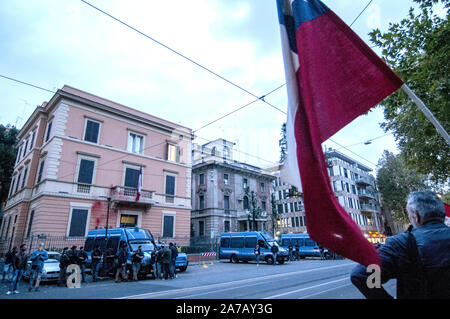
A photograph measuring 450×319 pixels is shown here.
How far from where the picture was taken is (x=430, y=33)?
654 centimetres

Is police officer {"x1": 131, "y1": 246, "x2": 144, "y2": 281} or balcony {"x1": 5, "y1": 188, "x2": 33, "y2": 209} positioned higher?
balcony {"x1": 5, "y1": 188, "x2": 33, "y2": 209}

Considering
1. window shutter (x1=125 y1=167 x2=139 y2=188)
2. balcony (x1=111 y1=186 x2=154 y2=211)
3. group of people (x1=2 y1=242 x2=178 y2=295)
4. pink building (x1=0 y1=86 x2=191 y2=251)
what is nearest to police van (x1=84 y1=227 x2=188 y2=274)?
group of people (x1=2 y1=242 x2=178 y2=295)

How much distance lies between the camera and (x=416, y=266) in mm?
1748

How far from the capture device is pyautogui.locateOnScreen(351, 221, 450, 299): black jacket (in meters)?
1.68

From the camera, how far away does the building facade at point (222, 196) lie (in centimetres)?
3816

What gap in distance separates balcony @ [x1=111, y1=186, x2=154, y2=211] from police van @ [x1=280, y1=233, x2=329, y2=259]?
53.3 ft

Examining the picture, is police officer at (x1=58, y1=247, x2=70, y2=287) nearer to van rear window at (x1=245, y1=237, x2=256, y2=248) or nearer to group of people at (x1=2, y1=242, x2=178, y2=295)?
group of people at (x1=2, y1=242, x2=178, y2=295)

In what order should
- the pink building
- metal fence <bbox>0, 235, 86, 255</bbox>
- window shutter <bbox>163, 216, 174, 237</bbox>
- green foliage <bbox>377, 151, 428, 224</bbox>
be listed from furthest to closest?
green foliage <bbox>377, 151, 428, 224</bbox> → window shutter <bbox>163, 216, 174, 237</bbox> → the pink building → metal fence <bbox>0, 235, 86, 255</bbox>

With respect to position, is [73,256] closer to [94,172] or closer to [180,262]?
[180,262]

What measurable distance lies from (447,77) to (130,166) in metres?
24.4

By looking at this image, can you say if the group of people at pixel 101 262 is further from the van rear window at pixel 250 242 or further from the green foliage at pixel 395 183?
the green foliage at pixel 395 183

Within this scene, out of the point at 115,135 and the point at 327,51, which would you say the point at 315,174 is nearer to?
the point at 327,51

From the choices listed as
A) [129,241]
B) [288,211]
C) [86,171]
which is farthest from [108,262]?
[288,211]
